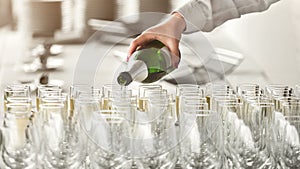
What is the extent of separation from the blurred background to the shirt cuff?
0.03 metres

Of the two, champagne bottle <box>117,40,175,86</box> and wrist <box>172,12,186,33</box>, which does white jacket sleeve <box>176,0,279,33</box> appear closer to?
wrist <box>172,12,186,33</box>

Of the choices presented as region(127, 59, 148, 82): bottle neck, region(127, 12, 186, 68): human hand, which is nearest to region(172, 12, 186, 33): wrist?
region(127, 12, 186, 68): human hand

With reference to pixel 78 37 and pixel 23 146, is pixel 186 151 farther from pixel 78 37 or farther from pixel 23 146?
pixel 78 37

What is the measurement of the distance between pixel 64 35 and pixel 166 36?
370mm

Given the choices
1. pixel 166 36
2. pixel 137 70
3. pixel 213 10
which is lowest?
pixel 137 70

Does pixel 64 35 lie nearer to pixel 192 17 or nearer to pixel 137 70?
pixel 137 70

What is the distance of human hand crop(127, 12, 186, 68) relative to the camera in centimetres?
233

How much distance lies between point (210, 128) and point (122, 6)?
2.33 ft

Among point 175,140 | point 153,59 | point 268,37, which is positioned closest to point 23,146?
point 175,140

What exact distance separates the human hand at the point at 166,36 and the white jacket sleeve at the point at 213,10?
40 millimetres

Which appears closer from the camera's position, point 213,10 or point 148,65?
point 148,65

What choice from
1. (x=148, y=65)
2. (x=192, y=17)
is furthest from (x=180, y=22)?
(x=148, y=65)

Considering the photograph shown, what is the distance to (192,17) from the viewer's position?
7.82 ft

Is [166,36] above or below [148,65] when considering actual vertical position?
above
